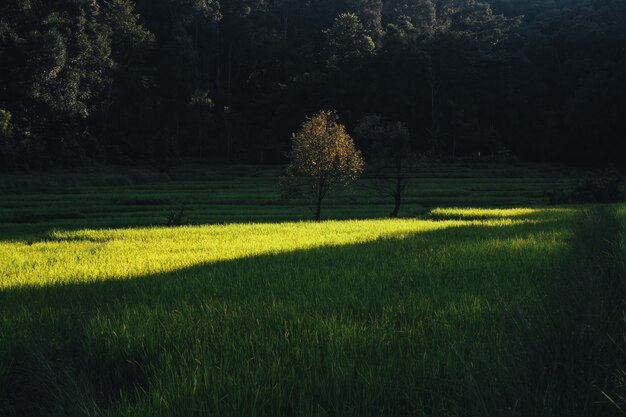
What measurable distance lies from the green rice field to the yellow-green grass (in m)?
0.02

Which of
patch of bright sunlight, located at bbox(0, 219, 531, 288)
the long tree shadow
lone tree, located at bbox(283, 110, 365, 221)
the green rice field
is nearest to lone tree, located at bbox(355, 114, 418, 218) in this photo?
lone tree, located at bbox(283, 110, 365, 221)

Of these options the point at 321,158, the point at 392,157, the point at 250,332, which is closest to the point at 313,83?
the point at 392,157

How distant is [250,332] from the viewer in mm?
4297

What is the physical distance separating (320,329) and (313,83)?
3010 inches

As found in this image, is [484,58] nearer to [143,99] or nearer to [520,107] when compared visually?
[520,107]

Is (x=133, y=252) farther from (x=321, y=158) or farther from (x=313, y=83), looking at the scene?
(x=313, y=83)

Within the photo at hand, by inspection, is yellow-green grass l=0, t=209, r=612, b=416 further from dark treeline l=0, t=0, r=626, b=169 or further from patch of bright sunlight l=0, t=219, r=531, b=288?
dark treeline l=0, t=0, r=626, b=169

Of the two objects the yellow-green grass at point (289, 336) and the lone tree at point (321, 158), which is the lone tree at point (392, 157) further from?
the yellow-green grass at point (289, 336)

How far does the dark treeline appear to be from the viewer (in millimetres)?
64562

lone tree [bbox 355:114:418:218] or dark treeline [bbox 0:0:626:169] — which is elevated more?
dark treeline [bbox 0:0:626:169]

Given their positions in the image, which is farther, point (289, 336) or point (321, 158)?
point (321, 158)

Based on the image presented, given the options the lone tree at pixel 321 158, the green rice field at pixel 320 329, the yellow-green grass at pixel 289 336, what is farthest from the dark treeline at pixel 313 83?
the yellow-green grass at pixel 289 336

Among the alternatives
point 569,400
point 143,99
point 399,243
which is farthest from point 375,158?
point 143,99

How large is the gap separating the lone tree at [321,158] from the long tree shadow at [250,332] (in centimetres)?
2147
